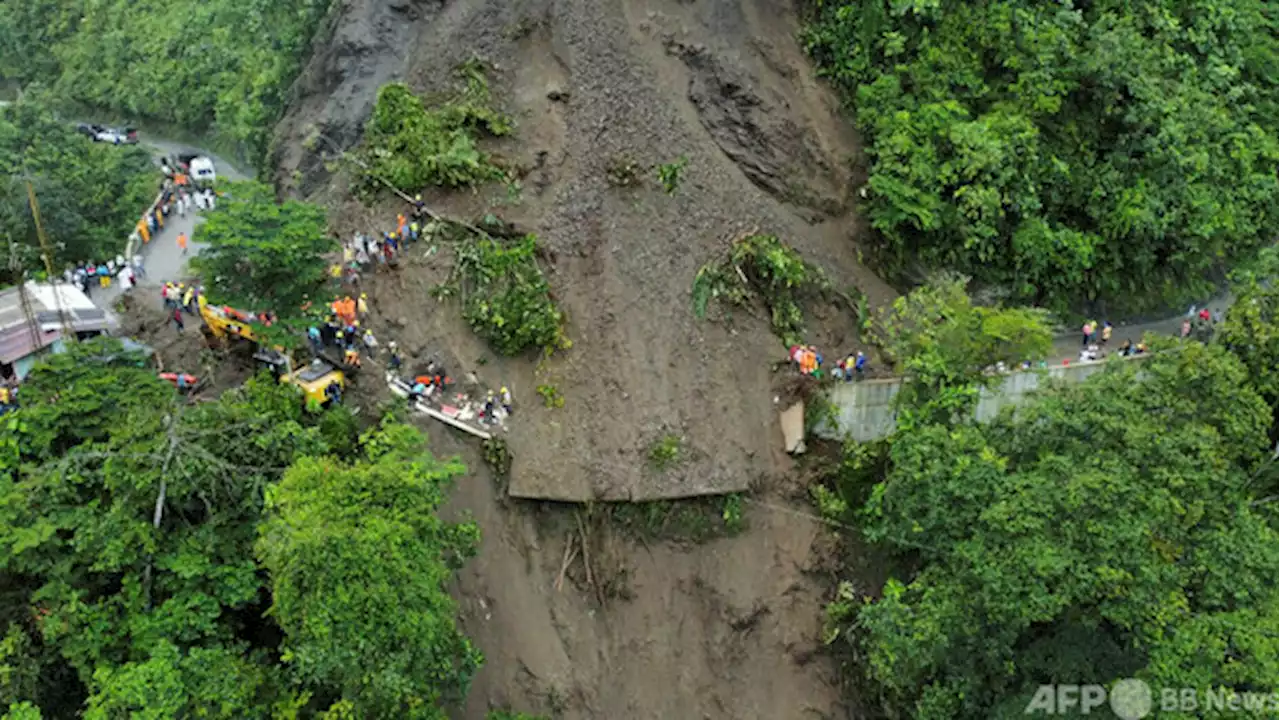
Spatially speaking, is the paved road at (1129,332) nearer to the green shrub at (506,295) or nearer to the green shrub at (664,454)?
the green shrub at (664,454)

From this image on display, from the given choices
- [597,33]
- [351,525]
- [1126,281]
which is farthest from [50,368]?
[1126,281]

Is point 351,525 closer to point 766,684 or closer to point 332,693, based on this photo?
point 332,693

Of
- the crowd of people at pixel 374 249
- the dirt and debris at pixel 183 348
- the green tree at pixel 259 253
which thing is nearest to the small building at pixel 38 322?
the dirt and debris at pixel 183 348

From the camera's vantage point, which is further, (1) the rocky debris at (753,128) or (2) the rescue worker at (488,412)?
(1) the rocky debris at (753,128)

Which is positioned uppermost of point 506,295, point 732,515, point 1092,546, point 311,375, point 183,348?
point 1092,546

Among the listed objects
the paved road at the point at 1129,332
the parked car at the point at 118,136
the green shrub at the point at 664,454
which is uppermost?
the green shrub at the point at 664,454

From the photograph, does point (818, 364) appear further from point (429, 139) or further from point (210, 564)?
point (210, 564)

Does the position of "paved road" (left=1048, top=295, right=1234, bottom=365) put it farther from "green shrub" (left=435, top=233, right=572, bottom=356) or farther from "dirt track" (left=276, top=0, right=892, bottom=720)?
"green shrub" (left=435, top=233, right=572, bottom=356)

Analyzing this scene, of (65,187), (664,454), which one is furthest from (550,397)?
(65,187)
